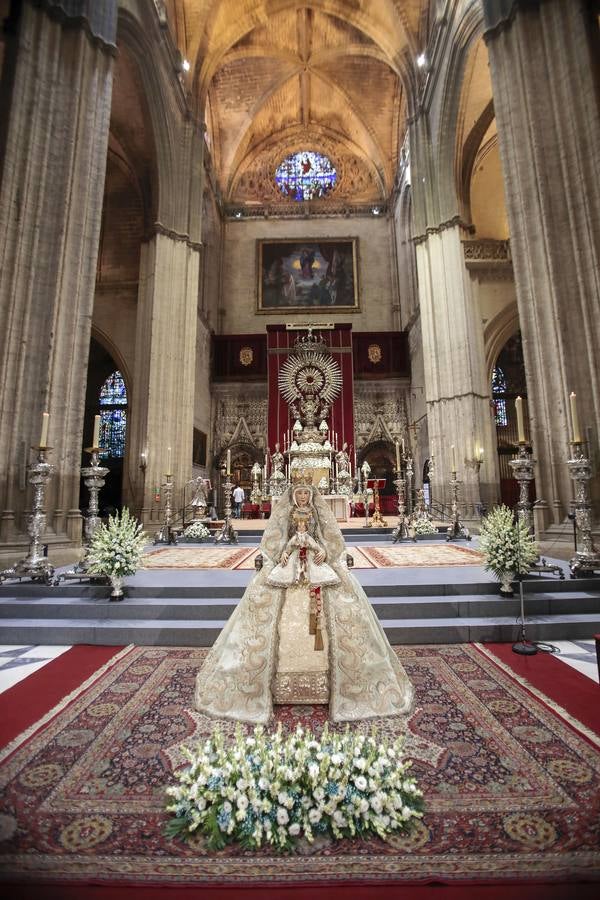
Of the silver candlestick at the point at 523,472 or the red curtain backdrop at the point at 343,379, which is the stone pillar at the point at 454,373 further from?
the silver candlestick at the point at 523,472

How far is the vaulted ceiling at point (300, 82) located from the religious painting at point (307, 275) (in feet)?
10.5

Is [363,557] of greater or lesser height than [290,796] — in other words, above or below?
above

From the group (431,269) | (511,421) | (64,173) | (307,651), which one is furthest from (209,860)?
(511,421)

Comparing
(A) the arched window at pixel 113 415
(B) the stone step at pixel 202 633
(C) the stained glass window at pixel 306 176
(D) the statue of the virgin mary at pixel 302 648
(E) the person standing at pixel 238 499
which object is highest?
(C) the stained glass window at pixel 306 176

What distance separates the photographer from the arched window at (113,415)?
694 inches

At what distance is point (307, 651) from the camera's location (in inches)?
106

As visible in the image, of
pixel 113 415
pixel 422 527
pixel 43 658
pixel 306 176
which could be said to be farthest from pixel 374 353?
pixel 43 658

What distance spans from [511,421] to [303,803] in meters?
17.9

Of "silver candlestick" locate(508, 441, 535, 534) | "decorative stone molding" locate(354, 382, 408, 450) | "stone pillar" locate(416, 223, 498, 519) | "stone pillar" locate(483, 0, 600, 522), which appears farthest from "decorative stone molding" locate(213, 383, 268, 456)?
"silver candlestick" locate(508, 441, 535, 534)

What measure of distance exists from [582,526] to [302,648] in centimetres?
396

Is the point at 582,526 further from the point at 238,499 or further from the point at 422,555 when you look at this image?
the point at 238,499

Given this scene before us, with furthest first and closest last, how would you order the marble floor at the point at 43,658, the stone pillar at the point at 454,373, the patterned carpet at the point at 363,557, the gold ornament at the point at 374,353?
the gold ornament at the point at 374,353, the stone pillar at the point at 454,373, the patterned carpet at the point at 363,557, the marble floor at the point at 43,658

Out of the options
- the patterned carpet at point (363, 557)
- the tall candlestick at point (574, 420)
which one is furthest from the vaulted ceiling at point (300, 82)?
the tall candlestick at point (574, 420)

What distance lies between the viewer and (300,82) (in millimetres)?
20531
